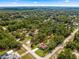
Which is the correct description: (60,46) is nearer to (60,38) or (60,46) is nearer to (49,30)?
(60,38)

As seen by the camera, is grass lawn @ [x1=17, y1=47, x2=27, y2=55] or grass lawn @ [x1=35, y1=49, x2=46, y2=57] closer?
grass lawn @ [x1=35, y1=49, x2=46, y2=57]

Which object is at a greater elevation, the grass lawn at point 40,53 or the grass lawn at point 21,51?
the grass lawn at point 21,51

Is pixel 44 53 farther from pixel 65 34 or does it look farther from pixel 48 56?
pixel 65 34

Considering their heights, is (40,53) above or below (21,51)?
below

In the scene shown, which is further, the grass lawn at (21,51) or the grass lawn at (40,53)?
the grass lawn at (21,51)

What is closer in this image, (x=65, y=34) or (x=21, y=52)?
(x=21, y=52)

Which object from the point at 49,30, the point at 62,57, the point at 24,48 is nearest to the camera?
the point at 62,57

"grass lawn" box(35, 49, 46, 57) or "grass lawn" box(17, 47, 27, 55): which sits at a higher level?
"grass lawn" box(17, 47, 27, 55)

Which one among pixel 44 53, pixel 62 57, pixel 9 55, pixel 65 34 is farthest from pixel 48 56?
pixel 65 34

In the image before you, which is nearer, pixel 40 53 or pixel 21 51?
pixel 40 53

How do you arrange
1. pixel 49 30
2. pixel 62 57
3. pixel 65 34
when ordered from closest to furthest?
pixel 62 57
pixel 65 34
pixel 49 30
